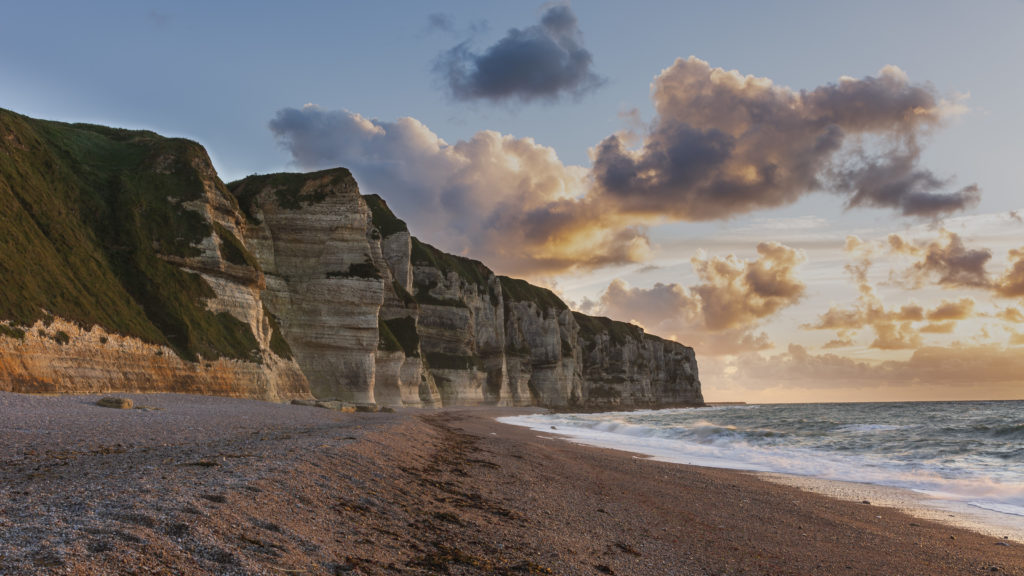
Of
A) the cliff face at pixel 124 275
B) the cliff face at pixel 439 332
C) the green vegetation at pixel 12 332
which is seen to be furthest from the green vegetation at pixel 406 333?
the green vegetation at pixel 12 332

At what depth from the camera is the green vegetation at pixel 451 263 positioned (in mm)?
83562

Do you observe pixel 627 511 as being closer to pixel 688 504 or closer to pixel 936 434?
pixel 688 504

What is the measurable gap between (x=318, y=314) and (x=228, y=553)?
4589cm

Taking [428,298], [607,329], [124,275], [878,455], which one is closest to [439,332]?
[428,298]

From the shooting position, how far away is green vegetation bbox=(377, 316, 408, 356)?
55781mm

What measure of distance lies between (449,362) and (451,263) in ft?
56.2

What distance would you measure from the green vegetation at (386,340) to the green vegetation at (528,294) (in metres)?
51.4

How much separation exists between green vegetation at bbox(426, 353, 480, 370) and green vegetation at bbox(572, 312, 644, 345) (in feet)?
197

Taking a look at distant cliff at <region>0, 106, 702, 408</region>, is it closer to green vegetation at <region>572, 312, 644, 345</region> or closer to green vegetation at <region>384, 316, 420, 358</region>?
green vegetation at <region>384, 316, 420, 358</region>

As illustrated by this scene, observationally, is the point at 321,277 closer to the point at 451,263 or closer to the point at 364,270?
the point at 364,270

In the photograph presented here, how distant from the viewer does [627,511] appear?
10.8m

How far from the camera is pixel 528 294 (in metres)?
114

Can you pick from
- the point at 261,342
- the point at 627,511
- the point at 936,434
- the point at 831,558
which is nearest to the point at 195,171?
the point at 261,342

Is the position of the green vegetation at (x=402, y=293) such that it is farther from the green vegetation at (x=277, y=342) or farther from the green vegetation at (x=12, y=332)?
the green vegetation at (x=12, y=332)
